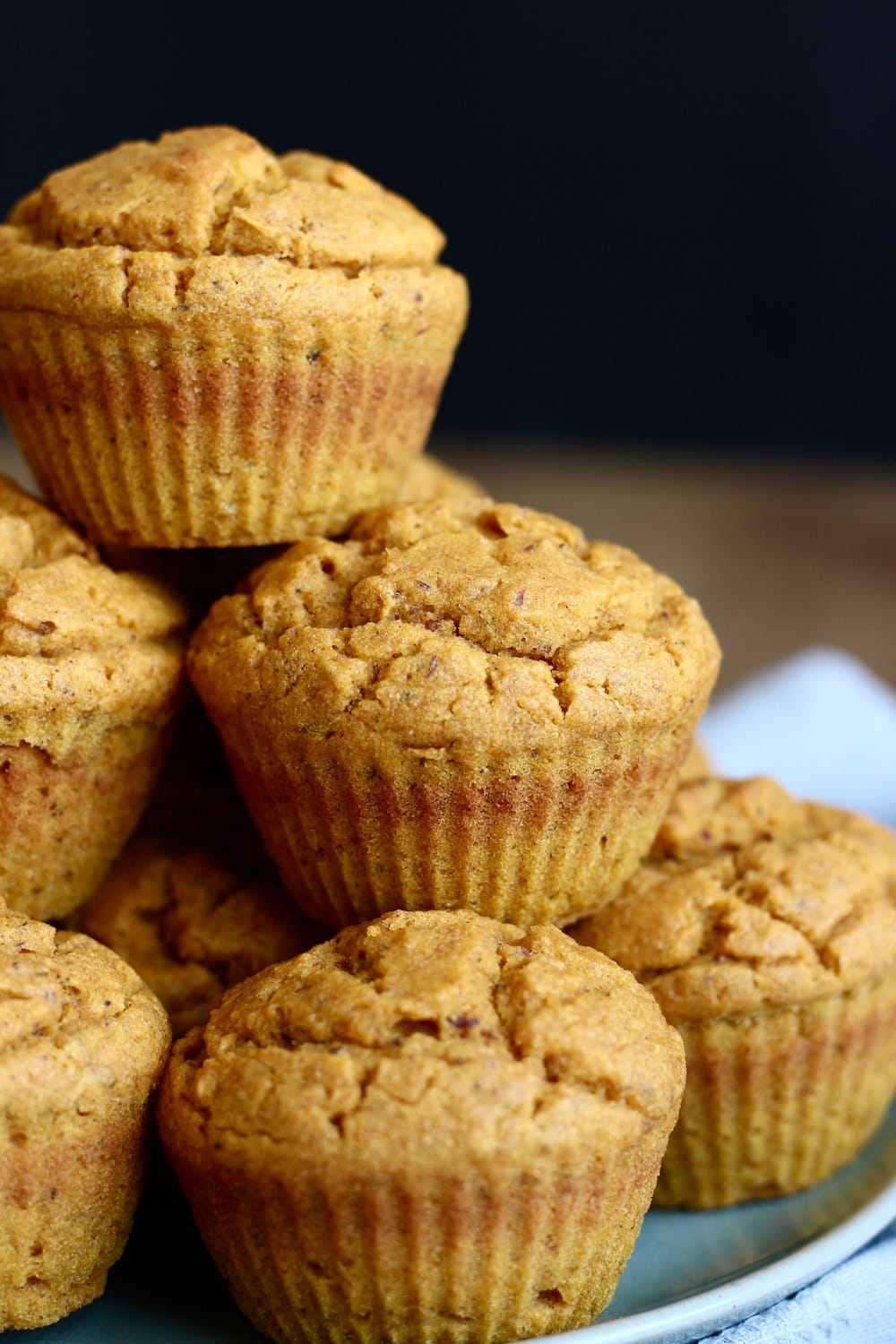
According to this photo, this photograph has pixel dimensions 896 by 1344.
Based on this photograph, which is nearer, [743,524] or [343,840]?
[343,840]

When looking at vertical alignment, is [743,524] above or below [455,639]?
below

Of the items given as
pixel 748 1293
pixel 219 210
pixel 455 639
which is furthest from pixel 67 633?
pixel 748 1293

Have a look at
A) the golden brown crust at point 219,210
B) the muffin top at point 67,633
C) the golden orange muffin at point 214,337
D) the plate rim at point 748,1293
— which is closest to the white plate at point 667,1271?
the plate rim at point 748,1293

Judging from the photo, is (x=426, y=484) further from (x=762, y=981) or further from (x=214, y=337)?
(x=762, y=981)

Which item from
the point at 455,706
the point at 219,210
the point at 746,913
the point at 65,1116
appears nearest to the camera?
the point at 65,1116

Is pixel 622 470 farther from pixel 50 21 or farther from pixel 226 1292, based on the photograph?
pixel 226 1292

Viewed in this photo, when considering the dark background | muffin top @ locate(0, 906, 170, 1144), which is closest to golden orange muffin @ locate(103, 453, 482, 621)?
muffin top @ locate(0, 906, 170, 1144)

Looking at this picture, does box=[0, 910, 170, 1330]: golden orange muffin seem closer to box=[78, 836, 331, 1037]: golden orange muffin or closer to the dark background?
box=[78, 836, 331, 1037]: golden orange muffin
